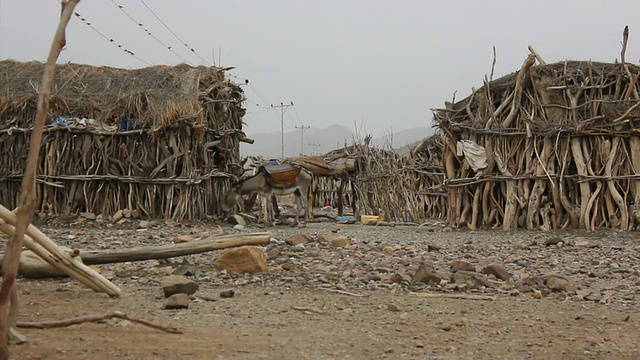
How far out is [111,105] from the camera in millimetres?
15375

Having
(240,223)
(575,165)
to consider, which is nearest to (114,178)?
(240,223)

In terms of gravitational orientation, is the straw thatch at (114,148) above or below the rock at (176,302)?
above

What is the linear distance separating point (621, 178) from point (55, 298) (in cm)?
1080

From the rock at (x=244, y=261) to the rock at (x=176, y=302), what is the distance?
5.81ft

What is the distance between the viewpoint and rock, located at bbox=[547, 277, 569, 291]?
21.2 feet

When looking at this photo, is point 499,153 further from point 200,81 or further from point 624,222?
point 200,81

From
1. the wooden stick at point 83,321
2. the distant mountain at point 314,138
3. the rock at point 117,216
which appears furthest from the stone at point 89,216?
the distant mountain at point 314,138

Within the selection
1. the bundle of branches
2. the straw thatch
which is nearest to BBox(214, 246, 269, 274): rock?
the bundle of branches

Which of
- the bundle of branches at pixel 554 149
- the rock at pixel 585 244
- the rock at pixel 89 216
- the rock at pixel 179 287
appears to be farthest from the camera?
the rock at pixel 89 216

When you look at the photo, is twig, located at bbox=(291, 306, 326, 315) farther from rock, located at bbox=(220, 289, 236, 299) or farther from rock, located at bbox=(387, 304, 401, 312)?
rock, located at bbox=(220, 289, 236, 299)

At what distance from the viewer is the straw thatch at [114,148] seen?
1504cm

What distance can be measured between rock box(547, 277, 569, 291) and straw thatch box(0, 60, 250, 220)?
10.1m

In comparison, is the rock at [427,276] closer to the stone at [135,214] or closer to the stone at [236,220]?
the stone at [236,220]

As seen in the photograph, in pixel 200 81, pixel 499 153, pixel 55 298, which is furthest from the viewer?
pixel 200 81
